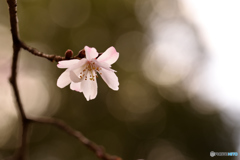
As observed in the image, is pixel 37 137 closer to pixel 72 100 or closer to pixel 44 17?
pixel 72 100

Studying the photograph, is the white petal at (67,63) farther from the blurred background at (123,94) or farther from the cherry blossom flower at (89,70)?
the blurred background at (123,94)

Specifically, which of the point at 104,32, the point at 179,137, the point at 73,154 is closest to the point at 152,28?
the point at 104,32

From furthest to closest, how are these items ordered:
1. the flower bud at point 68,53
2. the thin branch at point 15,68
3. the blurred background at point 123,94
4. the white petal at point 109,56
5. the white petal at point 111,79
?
the blurred background at point 123,94, the white petal at point 111,79, the white petal at point 109,56, the flower bud at point 68,53, the thin branch at point 15,68

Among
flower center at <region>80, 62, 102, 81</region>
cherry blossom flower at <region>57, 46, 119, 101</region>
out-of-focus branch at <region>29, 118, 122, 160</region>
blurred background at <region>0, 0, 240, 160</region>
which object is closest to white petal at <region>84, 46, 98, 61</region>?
cherry blossom flower at <region>57, 46, 119, 101</region>

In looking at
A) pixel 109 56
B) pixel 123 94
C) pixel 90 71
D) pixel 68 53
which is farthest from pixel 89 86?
pixel 123 94

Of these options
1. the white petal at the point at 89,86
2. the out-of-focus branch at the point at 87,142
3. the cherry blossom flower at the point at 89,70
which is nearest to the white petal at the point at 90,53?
the cherry blossom flower at the point at 89,70

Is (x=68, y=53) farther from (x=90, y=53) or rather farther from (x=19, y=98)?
(x=19, y=98)

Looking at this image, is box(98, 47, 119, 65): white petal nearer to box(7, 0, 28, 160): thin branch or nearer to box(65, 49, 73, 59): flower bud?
box(65, 49, 73, 59): flower bud

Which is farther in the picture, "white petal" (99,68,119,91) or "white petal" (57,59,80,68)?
"white petal" (99,68,119,91)
